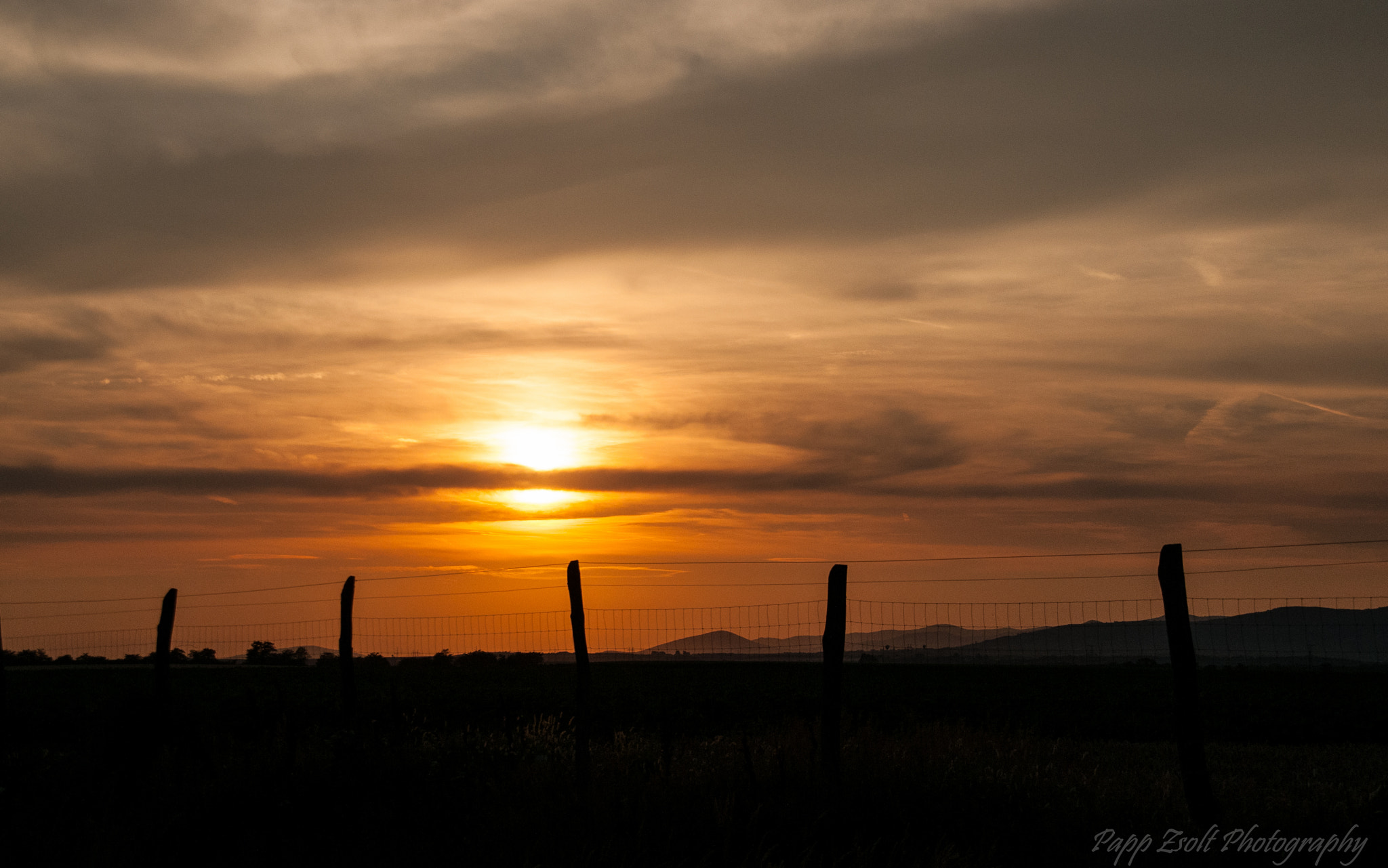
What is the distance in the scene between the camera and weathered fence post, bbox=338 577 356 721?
1773 centimetres

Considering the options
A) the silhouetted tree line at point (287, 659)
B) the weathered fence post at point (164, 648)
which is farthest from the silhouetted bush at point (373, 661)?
the weathered fence post at point (164, 648)

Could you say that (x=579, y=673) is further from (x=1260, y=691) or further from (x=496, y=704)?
(x=1260, y=691)

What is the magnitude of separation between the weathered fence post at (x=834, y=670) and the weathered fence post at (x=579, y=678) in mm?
2598

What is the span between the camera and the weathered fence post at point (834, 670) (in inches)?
439

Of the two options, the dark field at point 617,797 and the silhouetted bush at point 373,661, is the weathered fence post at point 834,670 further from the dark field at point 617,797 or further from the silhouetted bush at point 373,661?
the silhouetted bush at point 373,661

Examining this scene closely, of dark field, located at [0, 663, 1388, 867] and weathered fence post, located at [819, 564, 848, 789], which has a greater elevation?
weathered fence post, located at [819, 564, 848, 789]

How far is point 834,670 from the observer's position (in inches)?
488

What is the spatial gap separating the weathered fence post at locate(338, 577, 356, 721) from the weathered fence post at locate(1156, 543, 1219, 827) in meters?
12.4

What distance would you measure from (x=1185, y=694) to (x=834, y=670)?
149 inches

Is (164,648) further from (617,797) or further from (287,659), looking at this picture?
(287,659)

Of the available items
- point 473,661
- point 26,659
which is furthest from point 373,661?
point 26,659

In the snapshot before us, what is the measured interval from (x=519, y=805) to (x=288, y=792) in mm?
2267

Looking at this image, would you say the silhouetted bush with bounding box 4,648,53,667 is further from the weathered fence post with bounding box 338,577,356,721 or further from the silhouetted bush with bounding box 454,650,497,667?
the weathered fence post with bounding box 338,577,356,721

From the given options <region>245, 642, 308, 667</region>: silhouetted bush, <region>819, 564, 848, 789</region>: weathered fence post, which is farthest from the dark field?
<region>245, 642, 308, 667</region>: silhouetted bush
